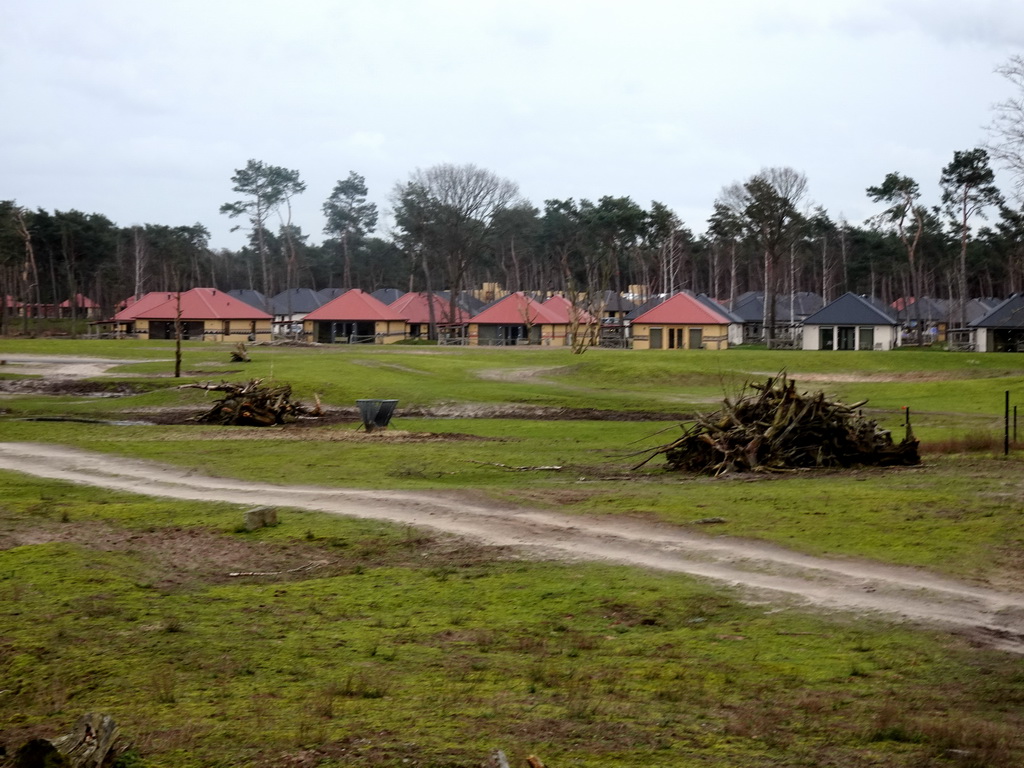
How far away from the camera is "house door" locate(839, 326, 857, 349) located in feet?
282

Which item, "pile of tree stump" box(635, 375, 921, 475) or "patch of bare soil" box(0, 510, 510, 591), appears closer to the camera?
"patch of bare soil" box(0, 510, 510, 591)

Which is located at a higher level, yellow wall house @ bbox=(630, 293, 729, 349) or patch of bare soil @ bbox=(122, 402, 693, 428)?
yellow wall house @ bbox=(630, 293, 729, 349)

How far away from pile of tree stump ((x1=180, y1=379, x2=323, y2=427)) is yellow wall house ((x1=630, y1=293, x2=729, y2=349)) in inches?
2196

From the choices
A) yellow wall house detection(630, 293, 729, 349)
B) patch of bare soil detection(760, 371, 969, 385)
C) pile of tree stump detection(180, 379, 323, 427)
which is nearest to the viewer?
pile of tree stump detection(180, 379, 323, 427)

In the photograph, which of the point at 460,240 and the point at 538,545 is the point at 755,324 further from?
the point at 538,545

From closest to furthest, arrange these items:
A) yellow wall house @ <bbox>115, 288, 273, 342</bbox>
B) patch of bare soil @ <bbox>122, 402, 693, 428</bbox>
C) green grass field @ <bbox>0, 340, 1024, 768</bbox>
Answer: green grass field @ <bbox>0, 340, 1024, 768</bbox> < patch of bare soil @ <bbox>122, 402, 693, 428</bbox> < yellow wall house @ <bbox>115, 288, 273, 342</bbox>

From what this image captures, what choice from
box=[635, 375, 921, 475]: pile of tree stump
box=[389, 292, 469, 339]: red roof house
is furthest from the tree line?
box=[635, 375, 921, 475]: pile of tree stump

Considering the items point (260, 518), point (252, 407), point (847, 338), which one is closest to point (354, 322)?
point (847, 338)

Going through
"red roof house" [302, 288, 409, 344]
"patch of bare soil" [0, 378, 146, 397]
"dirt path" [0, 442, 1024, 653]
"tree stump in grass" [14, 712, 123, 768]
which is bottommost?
"dirt path" [0, 442, 1024, 653]

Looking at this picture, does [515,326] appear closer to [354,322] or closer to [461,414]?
[354,322]

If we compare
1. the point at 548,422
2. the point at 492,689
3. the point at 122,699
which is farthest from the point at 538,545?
the point at 548,422

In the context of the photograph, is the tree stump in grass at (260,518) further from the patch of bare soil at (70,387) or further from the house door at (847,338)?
the house door at (847,338)

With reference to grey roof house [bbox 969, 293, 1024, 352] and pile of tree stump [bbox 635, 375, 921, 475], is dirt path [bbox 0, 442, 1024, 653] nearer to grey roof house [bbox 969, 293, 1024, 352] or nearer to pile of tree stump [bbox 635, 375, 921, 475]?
pile of tree stump [bbox 635, 375, 921, 475]

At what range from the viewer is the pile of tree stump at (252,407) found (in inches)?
1446
